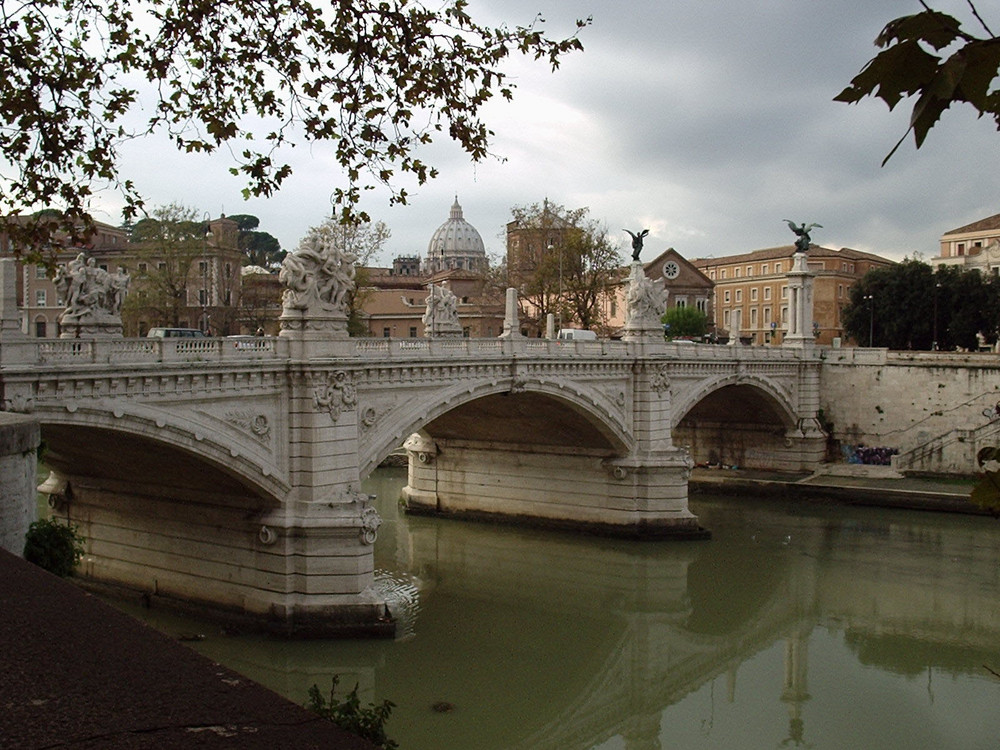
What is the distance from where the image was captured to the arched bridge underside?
44.4ft

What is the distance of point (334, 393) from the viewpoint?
1638cm

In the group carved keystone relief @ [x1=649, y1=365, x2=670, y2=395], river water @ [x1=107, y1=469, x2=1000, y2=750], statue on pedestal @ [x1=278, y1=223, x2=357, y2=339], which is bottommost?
river water @ [x1=107, y1=469, x2=1000, y2=750]

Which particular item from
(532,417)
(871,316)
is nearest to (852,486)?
(532,417)

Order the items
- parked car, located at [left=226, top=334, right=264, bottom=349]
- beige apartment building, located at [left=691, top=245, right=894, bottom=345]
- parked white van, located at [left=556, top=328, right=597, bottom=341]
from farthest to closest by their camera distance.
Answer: beige apartment building, located at [left=691, top=245, right=894, bottom=345], parked white van, located at [left=556, top=328, right=597, bottom=341], parked car, located at [left=226, top=334, right=264, bottom=349]

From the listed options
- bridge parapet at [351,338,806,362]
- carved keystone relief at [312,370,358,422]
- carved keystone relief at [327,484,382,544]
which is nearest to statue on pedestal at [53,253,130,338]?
carved keystone relief at [312,370,358,422]

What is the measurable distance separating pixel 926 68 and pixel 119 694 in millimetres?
2852

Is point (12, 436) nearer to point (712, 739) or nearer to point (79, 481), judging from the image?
point (712, 739)

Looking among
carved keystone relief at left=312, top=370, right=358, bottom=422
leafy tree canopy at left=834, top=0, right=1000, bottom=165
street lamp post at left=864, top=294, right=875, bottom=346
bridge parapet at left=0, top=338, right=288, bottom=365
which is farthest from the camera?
street lamp post at left=864, top=294, right=875, bottom=346

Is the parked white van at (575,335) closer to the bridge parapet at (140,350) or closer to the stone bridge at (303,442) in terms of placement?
the stone bridge at (303,442)

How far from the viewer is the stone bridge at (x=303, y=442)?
13422 mm

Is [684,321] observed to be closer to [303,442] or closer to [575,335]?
[575,335]

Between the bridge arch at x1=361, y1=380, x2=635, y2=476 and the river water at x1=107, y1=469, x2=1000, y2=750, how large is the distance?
2390mm

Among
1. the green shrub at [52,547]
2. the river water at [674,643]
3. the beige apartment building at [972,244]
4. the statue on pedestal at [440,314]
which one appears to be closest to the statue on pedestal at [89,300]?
the river water at [674,643]

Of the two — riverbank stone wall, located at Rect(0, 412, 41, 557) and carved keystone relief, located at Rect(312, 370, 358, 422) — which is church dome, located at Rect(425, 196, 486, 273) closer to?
carved keystone relief, located at Rect(312, 370, 358, 422)
